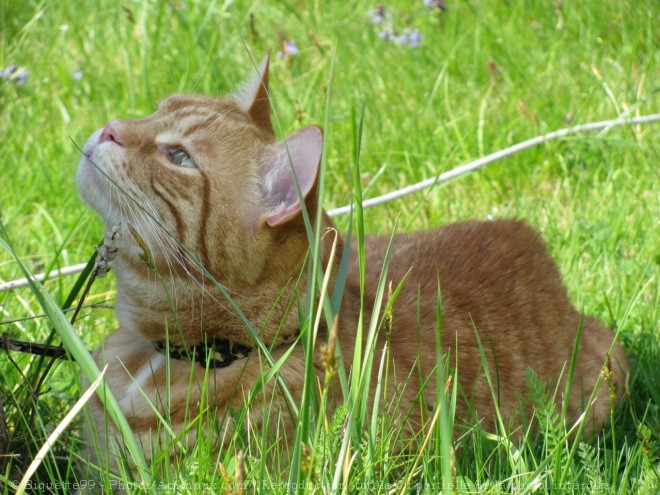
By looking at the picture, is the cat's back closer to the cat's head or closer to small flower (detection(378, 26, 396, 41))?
the cat's head

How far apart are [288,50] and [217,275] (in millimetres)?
2474

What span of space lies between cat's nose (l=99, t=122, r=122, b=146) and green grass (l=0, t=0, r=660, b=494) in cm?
57

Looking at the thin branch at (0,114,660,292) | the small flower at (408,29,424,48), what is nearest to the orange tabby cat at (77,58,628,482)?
the thin branch at (0,114,660,292)

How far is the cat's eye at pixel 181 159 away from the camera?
2.34m

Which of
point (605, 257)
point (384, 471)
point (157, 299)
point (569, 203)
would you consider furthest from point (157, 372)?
point (569, 203)

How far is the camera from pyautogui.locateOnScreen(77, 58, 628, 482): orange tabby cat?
7.10 feet

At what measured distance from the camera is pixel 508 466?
7.18ft

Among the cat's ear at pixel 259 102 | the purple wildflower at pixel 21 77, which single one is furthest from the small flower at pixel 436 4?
the cat's ear at pixel 259 102

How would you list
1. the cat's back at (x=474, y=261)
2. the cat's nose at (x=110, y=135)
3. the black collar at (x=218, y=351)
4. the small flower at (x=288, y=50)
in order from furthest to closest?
1. the small flower at (x=288, y=50)
2. the cat's back at (x=474, y=261)
3. the cat's nose at (x=110, y=135)
4. the black collar at (x=218, y=351)

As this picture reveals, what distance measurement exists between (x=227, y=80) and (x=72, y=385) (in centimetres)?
224

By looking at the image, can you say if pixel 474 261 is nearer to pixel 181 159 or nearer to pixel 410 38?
pixel 181 159

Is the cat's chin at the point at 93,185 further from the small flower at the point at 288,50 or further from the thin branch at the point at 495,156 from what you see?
the small flower at the point at 288,50

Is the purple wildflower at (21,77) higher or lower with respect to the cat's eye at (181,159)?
higher

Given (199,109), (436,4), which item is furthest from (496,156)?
(199,109)
